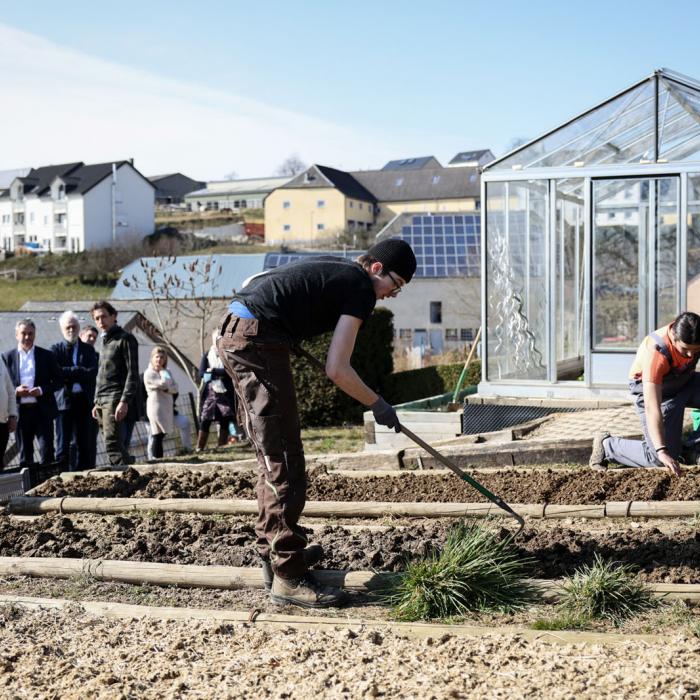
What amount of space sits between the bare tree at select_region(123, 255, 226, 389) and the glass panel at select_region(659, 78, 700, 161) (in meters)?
8.38

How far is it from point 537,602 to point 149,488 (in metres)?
3.82

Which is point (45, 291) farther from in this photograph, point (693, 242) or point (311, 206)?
point (693, 242)

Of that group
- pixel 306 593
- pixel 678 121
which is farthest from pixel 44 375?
pixel 678 121

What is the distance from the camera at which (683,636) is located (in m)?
3.72

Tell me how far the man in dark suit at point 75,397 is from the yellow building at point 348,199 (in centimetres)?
5801

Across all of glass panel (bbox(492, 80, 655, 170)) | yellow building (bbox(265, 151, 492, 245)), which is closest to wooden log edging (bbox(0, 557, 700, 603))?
glass panel (bbox(492, 80, 655, 170))

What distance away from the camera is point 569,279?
504 inches

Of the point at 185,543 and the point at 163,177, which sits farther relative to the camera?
the point at 163,177

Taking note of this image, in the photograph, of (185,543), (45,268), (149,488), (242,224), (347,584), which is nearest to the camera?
(347,584)

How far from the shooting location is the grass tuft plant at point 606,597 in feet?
13.6

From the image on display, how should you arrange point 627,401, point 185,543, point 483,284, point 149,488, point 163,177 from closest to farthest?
point 185,543 → point 149,488 → point 627,401 → point 483,284 → point 163,177

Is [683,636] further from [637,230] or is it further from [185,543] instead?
[637,230]

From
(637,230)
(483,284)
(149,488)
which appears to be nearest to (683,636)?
(149,488)

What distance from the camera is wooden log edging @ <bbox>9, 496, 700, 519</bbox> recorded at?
5.94m
